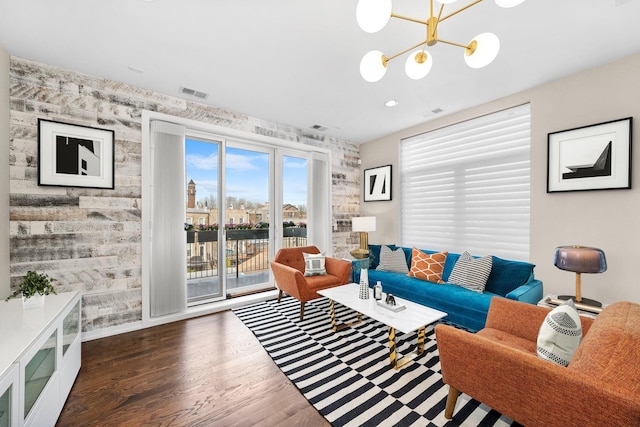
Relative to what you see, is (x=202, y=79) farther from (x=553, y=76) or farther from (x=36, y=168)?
(x=553, y=76)

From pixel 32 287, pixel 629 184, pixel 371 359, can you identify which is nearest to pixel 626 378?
pixel 371 359

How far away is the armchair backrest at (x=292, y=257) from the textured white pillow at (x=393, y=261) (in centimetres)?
112

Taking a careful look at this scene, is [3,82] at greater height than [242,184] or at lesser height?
greater

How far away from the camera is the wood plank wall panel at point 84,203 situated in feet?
7.79

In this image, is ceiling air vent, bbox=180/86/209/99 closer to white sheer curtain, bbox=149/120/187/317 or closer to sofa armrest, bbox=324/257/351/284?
white sheer curtain, bbox=149/120/187/317

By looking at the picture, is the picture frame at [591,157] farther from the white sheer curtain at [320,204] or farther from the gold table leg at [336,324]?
the white sheer curtain at [320,204]

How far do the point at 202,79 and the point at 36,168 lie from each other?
1796 millimetres

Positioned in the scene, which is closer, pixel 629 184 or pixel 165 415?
pixel 165 415

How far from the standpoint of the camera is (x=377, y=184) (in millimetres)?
4863

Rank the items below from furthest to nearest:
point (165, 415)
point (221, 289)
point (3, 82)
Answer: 1. point (221, 289)
2. point (3, 82)
3. point (165, 415)

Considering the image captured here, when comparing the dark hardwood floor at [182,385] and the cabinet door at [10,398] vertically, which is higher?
the cabinet door at [10,398]

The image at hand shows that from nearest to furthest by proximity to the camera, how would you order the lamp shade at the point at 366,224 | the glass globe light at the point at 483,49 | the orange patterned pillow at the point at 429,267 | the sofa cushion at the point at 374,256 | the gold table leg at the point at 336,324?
the glass globe light at the point at 483,49 < the gold table leg at the point at 336,324 < the orange patterned pillow at the point at 429,267 < the sofa cushion at the point at 374,256 < the lamp shade at the point at 366,224

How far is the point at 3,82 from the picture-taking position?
2227mm

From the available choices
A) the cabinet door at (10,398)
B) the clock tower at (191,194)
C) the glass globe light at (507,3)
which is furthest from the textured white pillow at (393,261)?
the cabinet door at (10,398)
